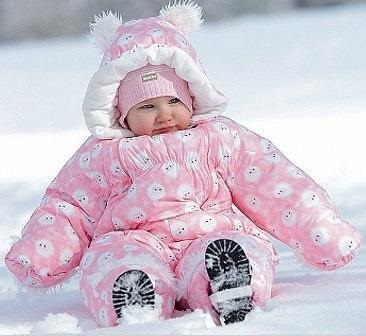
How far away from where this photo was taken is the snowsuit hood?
6.23 ft

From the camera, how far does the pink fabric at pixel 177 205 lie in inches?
70.5

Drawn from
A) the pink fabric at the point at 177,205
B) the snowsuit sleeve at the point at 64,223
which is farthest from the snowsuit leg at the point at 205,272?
the snowsuit sleeve at the point at 64,223

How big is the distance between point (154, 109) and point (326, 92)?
2326 mm

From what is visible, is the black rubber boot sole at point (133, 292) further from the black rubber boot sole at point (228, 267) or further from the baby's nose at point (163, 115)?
the baby's nose at point (163, 115)

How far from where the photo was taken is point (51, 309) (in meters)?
1.82

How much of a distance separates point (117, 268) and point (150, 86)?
0.42 m

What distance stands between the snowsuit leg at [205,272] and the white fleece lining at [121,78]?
1.01 ft

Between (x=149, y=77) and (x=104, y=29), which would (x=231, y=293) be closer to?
(x=149, y=77)

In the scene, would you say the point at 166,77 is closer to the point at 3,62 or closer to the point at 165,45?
the point at 165,45

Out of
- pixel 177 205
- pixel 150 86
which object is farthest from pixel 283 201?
pixel 150 86

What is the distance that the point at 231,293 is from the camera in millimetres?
1521

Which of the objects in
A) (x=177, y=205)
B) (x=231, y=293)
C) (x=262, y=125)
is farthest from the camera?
(x=262, y=125)

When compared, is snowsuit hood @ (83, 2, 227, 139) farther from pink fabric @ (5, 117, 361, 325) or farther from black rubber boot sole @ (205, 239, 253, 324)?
black rubber boot sole @ (205, 239, 253, 324)

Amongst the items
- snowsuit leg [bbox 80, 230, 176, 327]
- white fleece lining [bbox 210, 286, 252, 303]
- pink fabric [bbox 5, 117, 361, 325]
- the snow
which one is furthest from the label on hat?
white fleece lining [bbox 210, 286, 252, 303]
